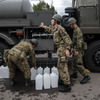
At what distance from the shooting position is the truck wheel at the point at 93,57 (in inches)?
207

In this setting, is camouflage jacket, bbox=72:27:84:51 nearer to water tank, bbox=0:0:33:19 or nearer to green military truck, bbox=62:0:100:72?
green military truck, bbox=62:0:100:72

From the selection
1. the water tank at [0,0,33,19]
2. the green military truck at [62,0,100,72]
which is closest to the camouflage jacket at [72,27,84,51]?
the green military truck at [62,0,100,72]

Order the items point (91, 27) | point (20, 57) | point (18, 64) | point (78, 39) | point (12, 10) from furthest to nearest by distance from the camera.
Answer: point (12, 10)
point (91, 27)
point (78, 39)
point (18, 64)
point (20, 57)

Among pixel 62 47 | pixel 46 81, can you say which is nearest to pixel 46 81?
pixel 46 81

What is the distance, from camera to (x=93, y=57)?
531 cm

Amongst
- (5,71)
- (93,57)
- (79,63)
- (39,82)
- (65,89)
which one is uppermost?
(93,57)

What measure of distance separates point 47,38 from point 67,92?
1959 mm

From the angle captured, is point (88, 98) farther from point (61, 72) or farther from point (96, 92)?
point (61, 72)

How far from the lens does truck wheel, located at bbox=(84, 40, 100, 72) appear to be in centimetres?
525

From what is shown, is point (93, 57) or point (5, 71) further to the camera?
point (93, 57)

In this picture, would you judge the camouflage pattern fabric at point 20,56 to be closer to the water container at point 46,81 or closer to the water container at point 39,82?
the water container at point 39,82

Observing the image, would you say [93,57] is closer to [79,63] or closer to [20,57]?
[79,63]

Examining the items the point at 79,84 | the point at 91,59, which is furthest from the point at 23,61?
the point at 91,59

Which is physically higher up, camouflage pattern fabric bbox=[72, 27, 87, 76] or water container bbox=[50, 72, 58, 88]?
camouflage pattern fabric bbox=[72, 27, 87, 76]
